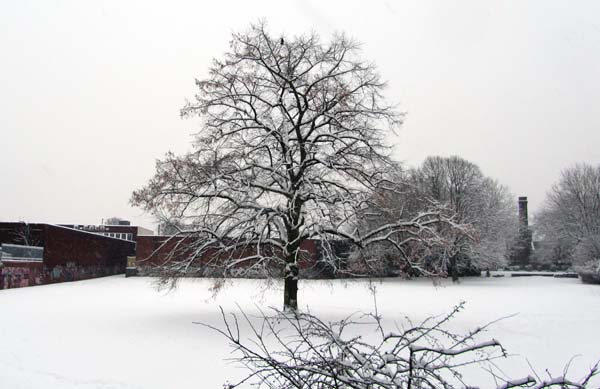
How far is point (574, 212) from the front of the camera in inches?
2213

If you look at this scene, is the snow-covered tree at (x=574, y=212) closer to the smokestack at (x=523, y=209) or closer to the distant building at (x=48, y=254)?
the smokestack at (x=523, y=209)

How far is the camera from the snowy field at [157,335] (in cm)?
914

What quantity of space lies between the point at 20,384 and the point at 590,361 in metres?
11.9

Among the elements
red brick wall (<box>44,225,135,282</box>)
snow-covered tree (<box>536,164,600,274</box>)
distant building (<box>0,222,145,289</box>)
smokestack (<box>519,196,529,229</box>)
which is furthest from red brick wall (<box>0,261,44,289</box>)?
smokestack (<box>519,196,529,229</box>)

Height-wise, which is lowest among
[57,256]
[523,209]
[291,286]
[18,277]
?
[18,277]

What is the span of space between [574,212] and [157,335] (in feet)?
182

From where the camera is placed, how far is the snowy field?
9141 millimetres

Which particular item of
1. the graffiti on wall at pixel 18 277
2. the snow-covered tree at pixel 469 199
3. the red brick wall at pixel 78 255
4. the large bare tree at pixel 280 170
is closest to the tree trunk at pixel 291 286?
the large bare tree at pixel 280 170

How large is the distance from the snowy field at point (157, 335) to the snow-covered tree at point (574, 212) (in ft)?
105

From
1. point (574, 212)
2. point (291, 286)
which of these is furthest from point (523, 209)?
point (291, 286)

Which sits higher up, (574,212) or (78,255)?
(574,212)

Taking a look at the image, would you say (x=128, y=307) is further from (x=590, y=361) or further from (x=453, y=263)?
(x=453, y=263)

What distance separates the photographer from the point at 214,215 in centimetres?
1553

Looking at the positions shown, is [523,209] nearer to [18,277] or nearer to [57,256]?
[57,256]
